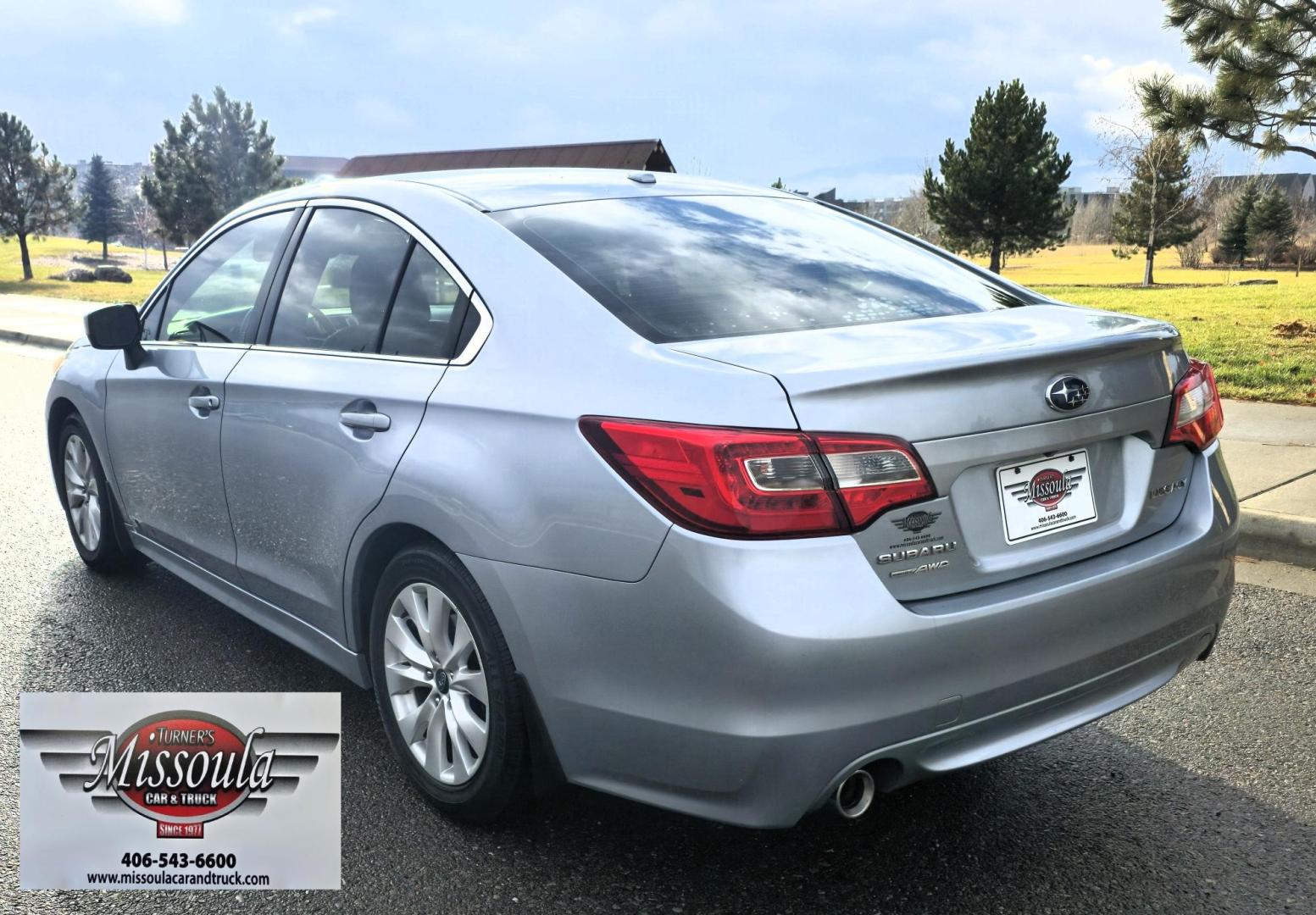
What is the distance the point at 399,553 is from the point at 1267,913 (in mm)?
2136

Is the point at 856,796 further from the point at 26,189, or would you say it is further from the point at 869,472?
the point at 26,189

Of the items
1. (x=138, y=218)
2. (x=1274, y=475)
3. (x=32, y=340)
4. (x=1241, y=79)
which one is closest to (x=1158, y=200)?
(x=1241, y=79)

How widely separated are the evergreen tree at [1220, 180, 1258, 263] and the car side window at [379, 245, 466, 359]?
65092mm

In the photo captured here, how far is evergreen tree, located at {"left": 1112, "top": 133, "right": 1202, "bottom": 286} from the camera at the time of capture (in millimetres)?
55188

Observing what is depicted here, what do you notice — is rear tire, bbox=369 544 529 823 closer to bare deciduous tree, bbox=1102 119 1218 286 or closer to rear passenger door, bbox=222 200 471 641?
rear passenger door, bbox=222 200 471 641

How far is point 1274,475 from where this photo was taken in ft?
20.9

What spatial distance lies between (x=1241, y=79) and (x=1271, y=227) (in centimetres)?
5008

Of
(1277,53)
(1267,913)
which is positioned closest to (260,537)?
(1267,913)

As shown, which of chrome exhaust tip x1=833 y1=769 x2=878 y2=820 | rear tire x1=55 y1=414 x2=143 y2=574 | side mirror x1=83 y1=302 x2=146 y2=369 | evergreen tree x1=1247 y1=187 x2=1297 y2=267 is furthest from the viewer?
evergreen tree x1=1247 y1=187 x2=1297 y2=267

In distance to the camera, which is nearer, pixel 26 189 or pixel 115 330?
pixel 115 330

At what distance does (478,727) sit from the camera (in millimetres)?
2809

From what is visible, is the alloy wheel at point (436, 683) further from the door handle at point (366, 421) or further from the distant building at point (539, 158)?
the distant building at point (539, 158)

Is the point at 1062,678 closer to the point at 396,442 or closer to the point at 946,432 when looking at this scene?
the point at 946,432

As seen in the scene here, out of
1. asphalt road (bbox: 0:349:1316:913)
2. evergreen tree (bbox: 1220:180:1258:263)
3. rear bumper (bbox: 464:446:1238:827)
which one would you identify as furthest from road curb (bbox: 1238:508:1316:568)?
evergreen tree (bbox: 1220:180:1258:263)
